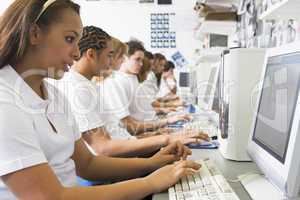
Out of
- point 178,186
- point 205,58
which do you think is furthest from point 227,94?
point 205,58

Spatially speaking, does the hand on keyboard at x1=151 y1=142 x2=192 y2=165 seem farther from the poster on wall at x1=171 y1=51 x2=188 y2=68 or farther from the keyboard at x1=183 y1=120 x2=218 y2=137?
the poster on wall at x1=171 y1=51 x2=188 y2=68

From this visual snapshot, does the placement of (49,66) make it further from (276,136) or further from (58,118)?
(276,136)

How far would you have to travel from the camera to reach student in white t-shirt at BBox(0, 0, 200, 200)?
71 centimetres

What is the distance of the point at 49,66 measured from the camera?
88 cm

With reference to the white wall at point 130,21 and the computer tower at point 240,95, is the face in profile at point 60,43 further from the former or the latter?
the white wall at point 130,21

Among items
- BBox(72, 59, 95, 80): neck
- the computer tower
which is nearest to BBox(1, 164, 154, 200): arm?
the computer tower

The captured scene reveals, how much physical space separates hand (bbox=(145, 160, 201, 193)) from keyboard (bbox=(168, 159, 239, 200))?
2 cm

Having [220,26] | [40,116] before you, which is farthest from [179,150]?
[220,26]

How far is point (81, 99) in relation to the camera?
1.39 metres

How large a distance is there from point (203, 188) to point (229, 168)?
278mm

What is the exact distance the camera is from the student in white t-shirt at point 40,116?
0.71 m

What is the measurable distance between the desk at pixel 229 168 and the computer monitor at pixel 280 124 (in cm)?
8

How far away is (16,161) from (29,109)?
16cm

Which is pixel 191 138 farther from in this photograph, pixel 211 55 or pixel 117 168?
pixel 211 55
